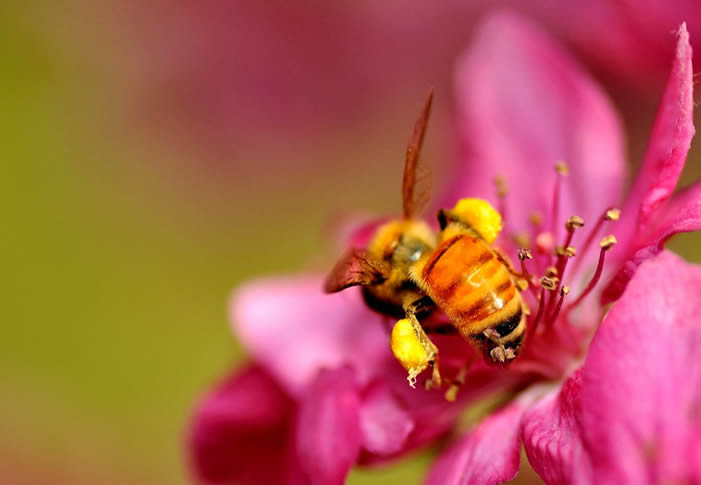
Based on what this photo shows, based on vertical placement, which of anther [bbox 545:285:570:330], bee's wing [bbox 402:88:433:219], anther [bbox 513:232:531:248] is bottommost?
anther [bbox 545:285:570:330]

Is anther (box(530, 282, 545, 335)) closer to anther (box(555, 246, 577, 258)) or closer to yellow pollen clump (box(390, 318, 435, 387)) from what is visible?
anther (box(555, 246, 577, 258))

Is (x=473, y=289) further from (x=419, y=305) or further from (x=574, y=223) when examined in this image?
(x=574, y=223)

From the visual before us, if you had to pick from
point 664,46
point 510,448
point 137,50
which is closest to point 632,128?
point 664,46

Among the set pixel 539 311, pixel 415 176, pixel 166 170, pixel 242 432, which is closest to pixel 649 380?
pixel 539 311

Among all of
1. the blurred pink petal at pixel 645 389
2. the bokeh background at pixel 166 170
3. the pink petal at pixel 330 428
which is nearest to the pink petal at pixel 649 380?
the blurred pink petal at pixel 645 389

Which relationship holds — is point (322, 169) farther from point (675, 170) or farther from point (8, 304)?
point (675, 170)

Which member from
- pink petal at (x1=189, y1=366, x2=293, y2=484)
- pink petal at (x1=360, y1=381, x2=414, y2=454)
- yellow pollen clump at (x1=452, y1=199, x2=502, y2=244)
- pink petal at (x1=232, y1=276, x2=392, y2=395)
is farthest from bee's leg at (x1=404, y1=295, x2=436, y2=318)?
pink petal at (x1=189, y1=366, x2=293, y2=484)

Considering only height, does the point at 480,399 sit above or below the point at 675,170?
below
